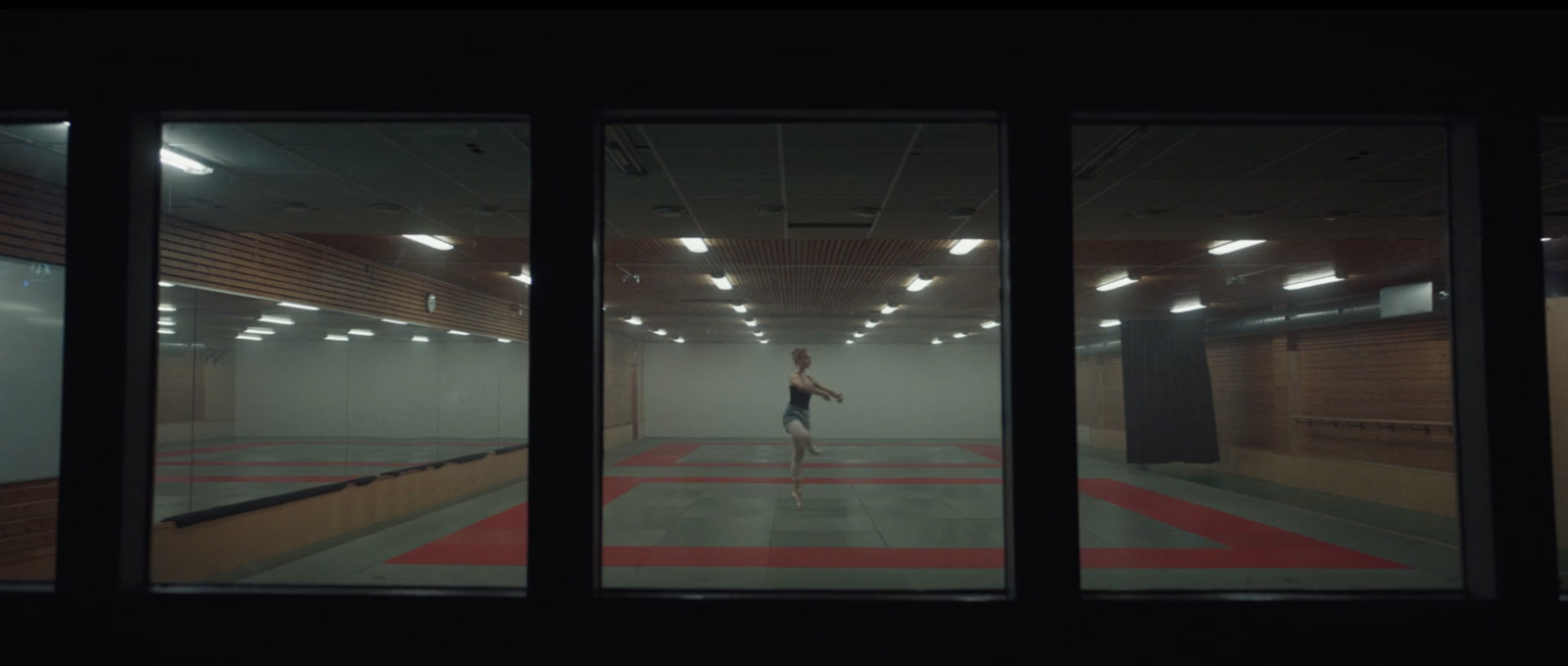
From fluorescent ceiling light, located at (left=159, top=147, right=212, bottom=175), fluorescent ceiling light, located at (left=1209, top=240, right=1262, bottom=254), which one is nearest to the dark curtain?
fluorescent ceiling light, located at (left=1209, top=240, right=1262, bottom=254)

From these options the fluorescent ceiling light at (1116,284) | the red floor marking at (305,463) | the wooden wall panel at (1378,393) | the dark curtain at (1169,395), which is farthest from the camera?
the dark curtain at (1169,395)

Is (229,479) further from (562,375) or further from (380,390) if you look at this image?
(562,375)

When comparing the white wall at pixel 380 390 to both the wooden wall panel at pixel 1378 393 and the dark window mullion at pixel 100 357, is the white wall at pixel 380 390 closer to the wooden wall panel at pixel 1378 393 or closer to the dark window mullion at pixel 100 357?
the dark window mullion at pixel 100 357

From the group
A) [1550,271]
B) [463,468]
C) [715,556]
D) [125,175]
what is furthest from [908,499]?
[125,175]

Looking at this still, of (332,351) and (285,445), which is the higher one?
(332,351)

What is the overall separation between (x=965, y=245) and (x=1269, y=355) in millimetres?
10110

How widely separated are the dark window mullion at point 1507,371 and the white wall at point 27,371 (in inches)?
343

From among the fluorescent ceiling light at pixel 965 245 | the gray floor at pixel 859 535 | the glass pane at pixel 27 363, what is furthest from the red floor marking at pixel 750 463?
the glass pane at pixel 27 363

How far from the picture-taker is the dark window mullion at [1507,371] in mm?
3561

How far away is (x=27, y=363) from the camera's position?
18.4ft

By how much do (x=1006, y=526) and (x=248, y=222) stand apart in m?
7.81

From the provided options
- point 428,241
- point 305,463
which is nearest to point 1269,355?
point 428,241

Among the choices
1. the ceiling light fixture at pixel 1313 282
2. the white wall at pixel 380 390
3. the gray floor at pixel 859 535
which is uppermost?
the ceiling light fixture at pixel 1313 282

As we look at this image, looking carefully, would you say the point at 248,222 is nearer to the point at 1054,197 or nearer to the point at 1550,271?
the point at 1054,197
